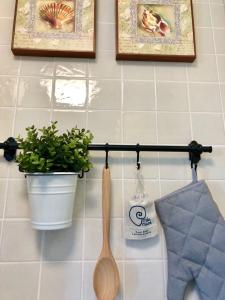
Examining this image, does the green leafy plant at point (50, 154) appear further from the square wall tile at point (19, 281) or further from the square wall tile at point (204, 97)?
the square wall tile at point (204, 97)

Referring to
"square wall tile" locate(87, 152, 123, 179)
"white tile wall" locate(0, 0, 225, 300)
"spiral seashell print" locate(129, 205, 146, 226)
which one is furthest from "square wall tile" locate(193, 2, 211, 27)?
"spiral seashell print" locate(129, 205, 146, 226)

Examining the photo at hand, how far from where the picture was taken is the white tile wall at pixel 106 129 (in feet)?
2.25

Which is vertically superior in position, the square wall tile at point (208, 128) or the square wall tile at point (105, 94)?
the square wall tile at point (105, 94)

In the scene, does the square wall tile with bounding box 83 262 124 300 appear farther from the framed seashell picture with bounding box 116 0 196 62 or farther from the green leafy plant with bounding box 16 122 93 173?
the framed seashell picture with bounding box 116 0 196 62

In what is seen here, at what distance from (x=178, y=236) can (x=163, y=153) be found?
24cm

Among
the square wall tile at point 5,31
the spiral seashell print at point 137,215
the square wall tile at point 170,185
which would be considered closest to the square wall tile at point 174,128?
the square wall tile at point 170,185

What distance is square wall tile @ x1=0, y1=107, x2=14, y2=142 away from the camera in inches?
30.1

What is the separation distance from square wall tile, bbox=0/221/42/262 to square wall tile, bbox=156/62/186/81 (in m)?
0.60

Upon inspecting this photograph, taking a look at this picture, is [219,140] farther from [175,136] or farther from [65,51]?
[65,51]

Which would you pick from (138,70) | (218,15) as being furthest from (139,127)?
(218,15)

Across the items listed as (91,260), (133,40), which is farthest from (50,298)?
(133,40)

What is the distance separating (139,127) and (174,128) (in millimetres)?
109

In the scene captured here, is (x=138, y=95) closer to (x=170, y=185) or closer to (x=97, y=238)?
(x=170, y=185)

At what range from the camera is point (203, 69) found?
86 centimetres
